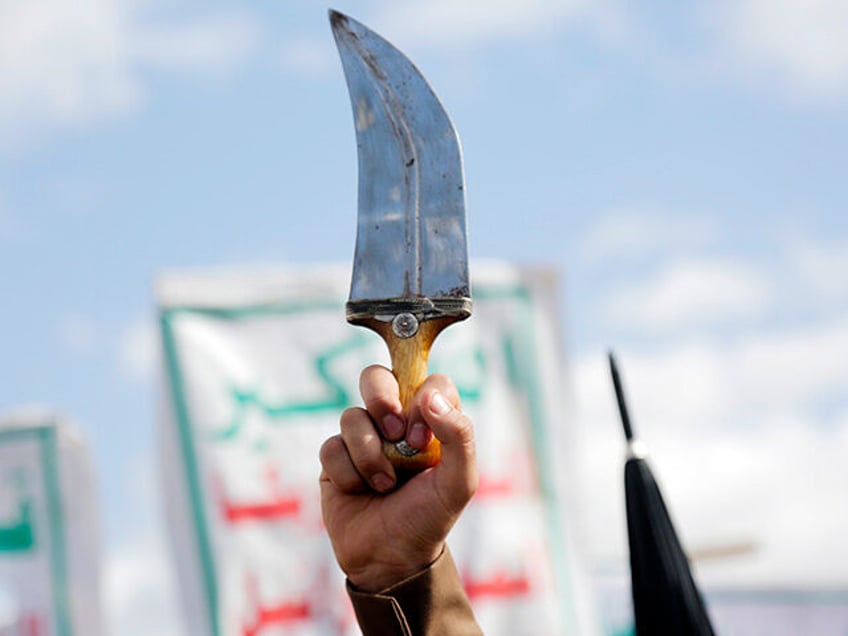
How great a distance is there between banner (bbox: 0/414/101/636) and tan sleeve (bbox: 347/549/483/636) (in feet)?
12.6

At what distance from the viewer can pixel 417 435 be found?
6.97 feet

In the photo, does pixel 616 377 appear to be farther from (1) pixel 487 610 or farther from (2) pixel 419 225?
(1) pixel 487 610

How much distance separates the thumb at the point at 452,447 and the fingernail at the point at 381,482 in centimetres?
7

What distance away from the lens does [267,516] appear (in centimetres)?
558

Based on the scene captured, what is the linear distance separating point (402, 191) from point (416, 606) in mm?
626

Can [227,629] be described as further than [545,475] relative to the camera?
No

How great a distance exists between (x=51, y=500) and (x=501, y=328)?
1.91m

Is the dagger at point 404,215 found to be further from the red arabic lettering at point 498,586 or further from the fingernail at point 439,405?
the red arabic lettering at point 498,586

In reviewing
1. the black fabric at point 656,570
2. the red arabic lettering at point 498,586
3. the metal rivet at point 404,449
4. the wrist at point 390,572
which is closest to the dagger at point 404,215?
the metal rivet at point 404,449

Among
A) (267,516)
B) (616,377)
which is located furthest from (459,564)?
(616,377)

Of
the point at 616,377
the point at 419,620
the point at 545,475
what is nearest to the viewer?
the point at 419,620

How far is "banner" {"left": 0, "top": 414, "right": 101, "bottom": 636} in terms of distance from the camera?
19.4 feet

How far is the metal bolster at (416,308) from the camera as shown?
220 centimetres

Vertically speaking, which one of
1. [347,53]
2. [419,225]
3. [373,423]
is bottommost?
[373,423]
